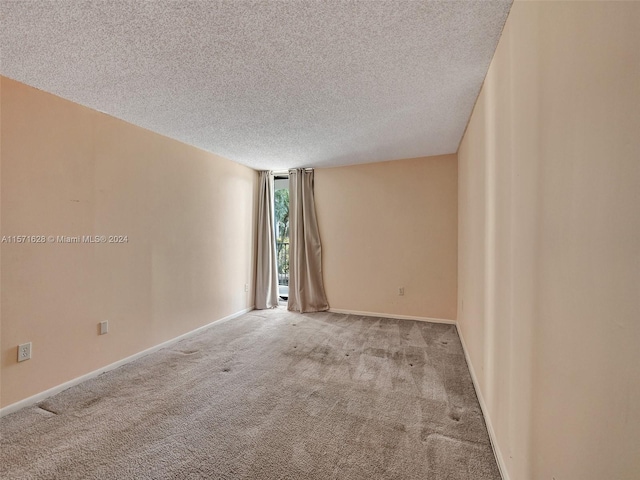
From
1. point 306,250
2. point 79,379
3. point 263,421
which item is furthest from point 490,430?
point 306,250

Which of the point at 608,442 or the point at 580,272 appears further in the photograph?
the point at 580,272

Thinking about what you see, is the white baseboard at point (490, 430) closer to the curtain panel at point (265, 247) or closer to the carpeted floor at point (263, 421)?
the carpeted floor at point (263, 421)

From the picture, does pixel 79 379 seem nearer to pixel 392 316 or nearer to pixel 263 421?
pixel 263 421

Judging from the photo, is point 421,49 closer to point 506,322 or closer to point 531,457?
point 506,322

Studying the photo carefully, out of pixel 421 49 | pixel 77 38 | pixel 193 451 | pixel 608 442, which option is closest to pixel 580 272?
pixel 608 442

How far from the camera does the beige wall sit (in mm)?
2020

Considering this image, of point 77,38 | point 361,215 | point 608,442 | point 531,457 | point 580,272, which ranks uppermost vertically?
point 77,38

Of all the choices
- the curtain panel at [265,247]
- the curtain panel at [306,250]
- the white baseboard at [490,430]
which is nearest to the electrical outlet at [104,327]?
the curtain panel at [265,247]

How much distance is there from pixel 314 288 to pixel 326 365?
1966 millimetres

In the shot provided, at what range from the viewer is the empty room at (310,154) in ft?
2.43

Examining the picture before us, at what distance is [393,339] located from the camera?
3.37 m

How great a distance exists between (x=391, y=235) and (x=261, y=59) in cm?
306

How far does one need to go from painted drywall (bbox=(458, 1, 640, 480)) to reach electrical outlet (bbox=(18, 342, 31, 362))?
10.3ft

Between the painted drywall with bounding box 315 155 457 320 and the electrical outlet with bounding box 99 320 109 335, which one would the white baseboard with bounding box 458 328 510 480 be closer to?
the painted drywall with bounding box 315 155 457 320
